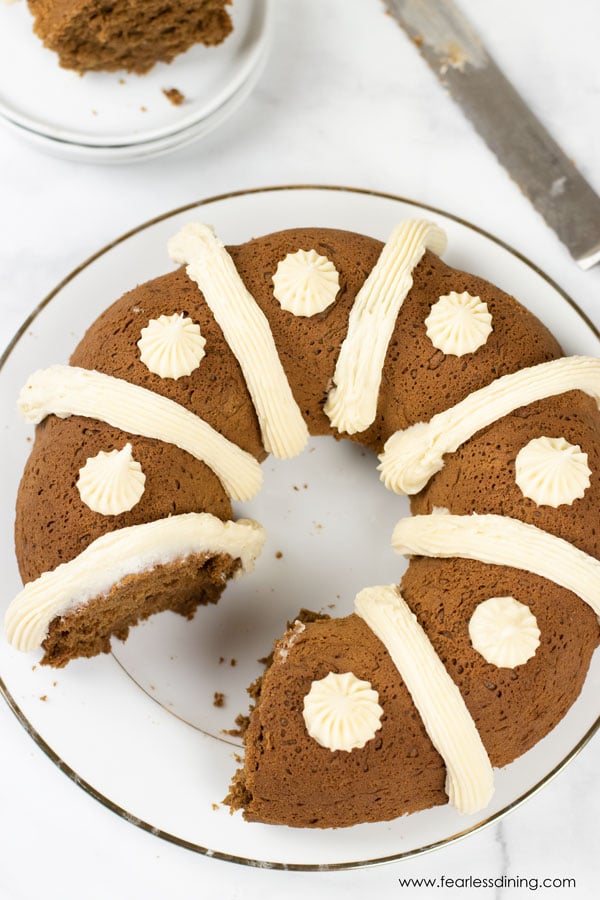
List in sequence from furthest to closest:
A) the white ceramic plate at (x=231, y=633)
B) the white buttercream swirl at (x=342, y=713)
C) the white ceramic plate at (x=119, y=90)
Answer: the white ceramic plate at (x=119, y=90) → the white ceramic plate at (x=231, y=633) → the white buttercream swirl at (x=342, y=713)

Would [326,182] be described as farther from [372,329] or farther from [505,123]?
[372,329]

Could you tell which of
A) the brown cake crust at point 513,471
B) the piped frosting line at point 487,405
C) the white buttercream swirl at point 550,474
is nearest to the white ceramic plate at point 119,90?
the piped frosting line at point 487,405

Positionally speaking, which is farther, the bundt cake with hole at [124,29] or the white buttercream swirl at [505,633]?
the bundt cake with hole at [124,29]

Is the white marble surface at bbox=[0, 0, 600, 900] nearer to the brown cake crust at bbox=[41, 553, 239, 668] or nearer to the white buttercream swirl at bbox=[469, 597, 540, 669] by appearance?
the brown cake crust at bbox=[41, 553, 239, 668]

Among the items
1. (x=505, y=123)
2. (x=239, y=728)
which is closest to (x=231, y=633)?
(x=239, y=728)

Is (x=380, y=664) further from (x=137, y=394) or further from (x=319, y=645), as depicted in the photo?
(x=137, y=394)

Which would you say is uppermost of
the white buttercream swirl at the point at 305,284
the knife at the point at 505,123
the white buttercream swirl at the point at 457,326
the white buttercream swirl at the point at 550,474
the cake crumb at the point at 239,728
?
the knife at the point at 505,123

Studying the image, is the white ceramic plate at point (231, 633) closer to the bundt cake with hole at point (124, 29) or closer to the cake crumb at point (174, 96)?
the cake crumb at point (174, 96)
